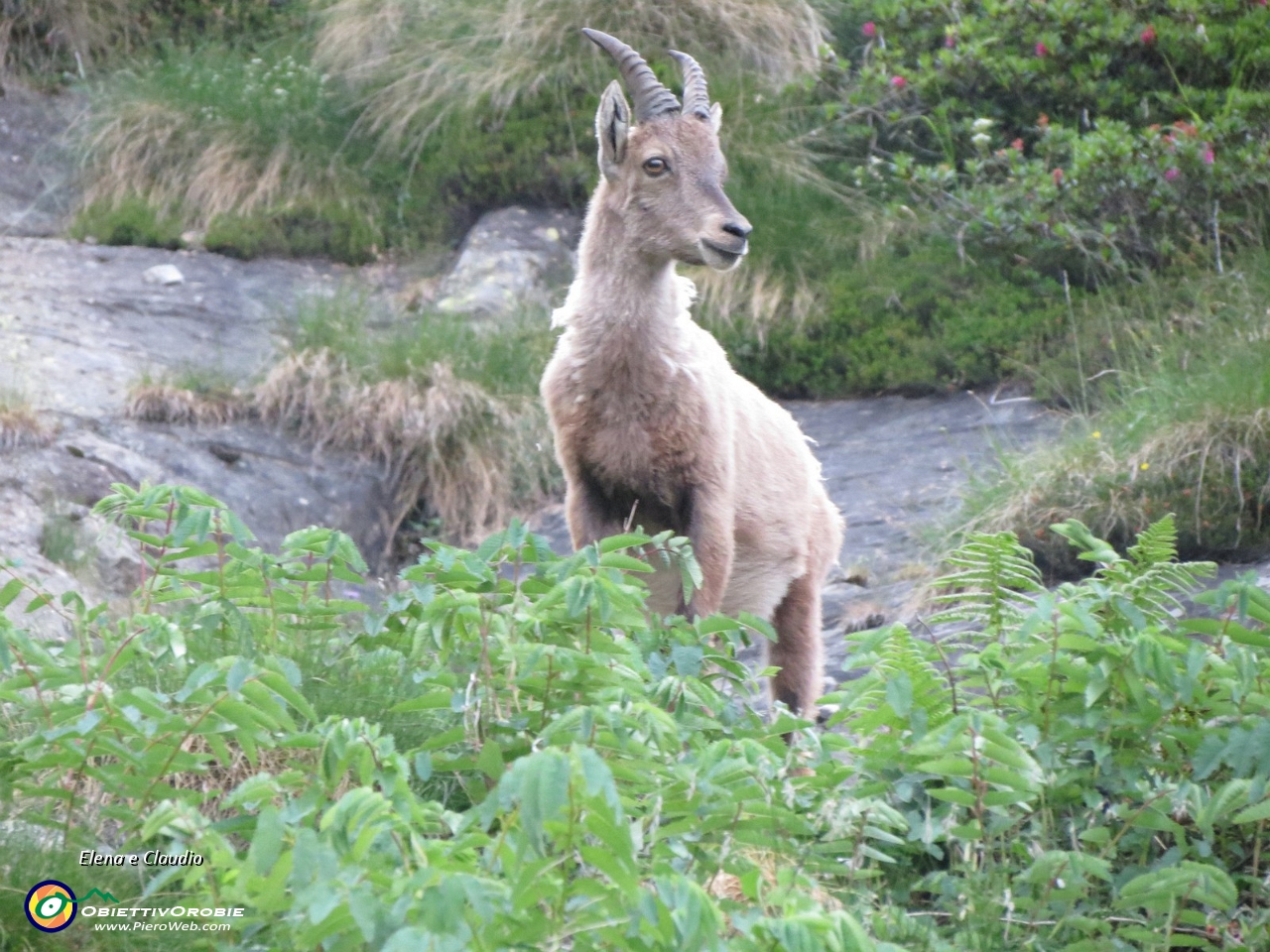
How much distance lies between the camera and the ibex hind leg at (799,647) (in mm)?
5973

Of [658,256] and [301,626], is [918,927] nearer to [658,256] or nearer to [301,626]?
[301,626]

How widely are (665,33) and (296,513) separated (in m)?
4.87

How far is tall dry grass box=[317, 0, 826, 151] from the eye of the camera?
1131 centimetres

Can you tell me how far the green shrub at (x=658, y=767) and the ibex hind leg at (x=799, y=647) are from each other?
7.06 feet

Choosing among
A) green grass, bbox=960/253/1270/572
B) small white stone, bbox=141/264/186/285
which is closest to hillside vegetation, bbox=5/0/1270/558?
green grass, bbox=960/253/1270/572

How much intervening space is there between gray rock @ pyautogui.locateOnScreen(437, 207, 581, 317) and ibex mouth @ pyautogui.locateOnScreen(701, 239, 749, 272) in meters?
5.20

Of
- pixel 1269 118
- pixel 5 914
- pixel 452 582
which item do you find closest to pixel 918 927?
pixel 452 582

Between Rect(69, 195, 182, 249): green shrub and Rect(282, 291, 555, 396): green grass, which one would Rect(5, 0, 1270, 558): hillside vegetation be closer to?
Rect(69, 195, 182, 249): green shrub

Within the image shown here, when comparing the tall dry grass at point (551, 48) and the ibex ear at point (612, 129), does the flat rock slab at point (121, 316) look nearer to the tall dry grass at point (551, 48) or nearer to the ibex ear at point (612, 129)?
the tall dry grass at point (551, 48)

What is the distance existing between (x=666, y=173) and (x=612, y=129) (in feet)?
0.95

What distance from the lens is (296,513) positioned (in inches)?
355

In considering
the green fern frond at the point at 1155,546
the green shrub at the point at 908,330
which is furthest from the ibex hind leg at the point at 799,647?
the green shrub at the point at 908,330

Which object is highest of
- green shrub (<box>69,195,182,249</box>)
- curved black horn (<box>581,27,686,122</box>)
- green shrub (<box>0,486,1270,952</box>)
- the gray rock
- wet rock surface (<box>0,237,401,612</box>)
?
curved black horn (<box>581,27,686,122</box>)

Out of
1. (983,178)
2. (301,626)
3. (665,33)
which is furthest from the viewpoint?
(665,33)
